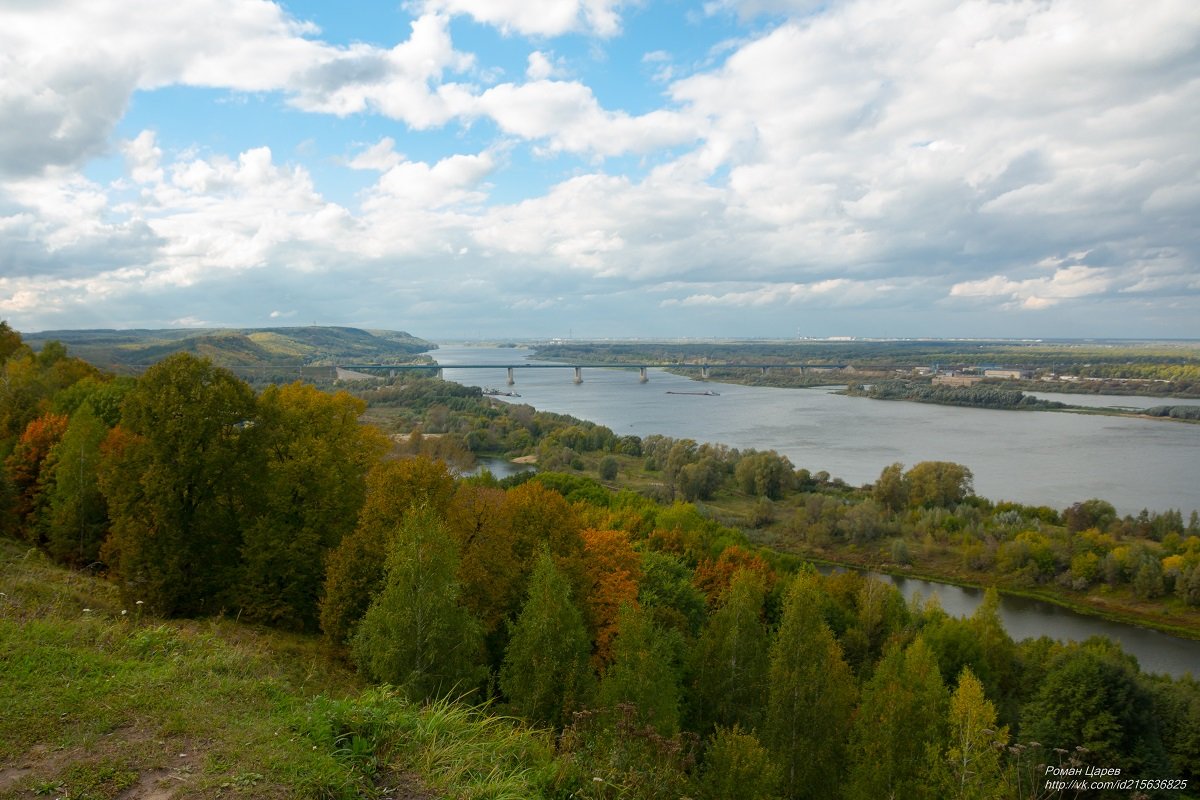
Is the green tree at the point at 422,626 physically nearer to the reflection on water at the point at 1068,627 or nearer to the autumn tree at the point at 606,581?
the autumn tree at the point at 606,581

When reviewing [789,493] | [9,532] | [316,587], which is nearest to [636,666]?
[316,587]

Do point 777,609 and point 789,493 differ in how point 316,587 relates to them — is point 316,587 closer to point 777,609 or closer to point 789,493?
point 777,609

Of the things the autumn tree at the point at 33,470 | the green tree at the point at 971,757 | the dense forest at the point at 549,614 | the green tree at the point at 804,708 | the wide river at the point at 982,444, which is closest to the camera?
the green tree at the point at 971,757

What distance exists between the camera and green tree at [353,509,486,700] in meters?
8.01

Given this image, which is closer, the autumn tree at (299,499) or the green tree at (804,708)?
the green tree at (804,708)

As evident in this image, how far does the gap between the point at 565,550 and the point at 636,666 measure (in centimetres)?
455

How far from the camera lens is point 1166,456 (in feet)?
177

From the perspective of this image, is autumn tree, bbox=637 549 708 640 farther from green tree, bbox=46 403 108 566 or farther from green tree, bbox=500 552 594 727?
green tree, bbox=46 403 108 566

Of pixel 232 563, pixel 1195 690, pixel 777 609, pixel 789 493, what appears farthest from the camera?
pixel 789 493

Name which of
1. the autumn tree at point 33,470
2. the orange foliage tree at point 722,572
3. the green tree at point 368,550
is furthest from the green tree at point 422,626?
the autumn tree at point 33,470

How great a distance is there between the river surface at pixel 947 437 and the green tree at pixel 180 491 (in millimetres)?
42832

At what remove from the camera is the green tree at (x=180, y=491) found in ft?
35.3

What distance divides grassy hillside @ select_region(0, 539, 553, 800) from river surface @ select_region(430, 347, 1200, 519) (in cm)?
4616

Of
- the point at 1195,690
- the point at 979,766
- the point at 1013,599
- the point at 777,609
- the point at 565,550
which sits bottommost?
the point at 1013,599
